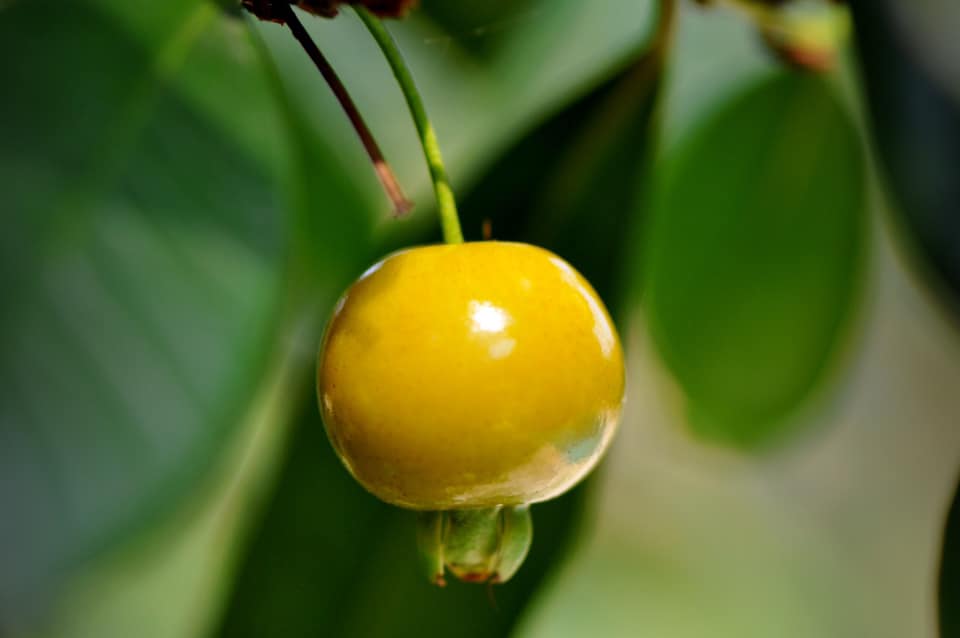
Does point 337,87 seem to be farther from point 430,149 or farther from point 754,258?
point 754,258

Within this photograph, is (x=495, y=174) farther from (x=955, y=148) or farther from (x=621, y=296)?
(x=955, y=148)

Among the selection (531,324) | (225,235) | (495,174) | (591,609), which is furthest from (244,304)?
(591,609)

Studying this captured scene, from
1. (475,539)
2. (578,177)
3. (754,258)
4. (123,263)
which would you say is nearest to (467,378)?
(475,539)

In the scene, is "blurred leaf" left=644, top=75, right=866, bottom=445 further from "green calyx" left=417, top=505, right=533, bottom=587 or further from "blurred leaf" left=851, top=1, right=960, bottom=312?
"green calyx" left=417, top=505, right=533, bottom=587

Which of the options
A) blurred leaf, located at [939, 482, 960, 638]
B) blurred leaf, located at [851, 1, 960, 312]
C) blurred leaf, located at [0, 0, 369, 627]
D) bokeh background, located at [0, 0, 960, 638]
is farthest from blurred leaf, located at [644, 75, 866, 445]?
blurred leaf, located at [939, 482, 960, 638]

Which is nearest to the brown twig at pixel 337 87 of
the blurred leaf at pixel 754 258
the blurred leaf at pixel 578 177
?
the blurred leaf at pixel 578 177

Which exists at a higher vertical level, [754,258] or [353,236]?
[353,236]
